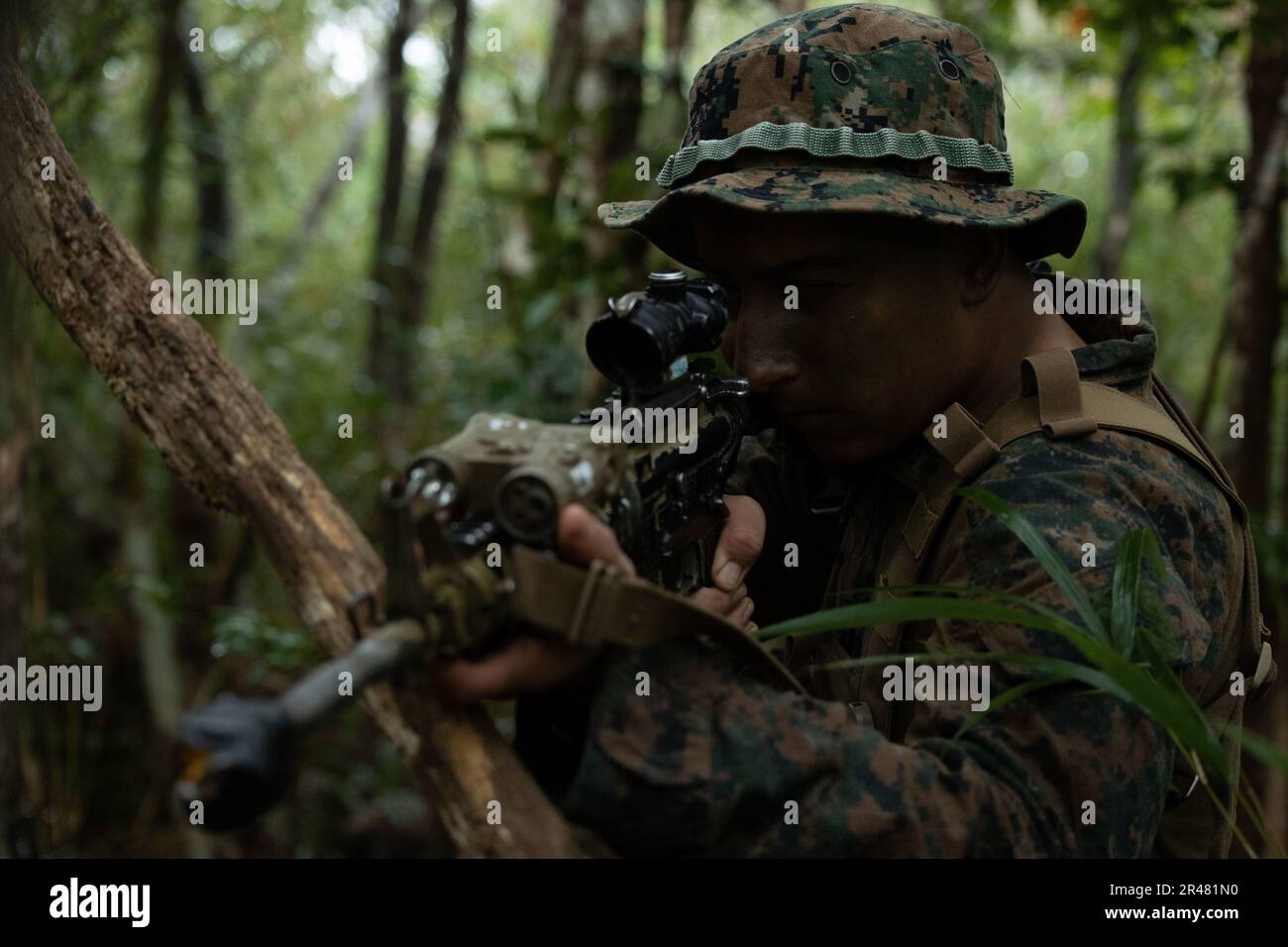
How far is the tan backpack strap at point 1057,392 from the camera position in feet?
6.81

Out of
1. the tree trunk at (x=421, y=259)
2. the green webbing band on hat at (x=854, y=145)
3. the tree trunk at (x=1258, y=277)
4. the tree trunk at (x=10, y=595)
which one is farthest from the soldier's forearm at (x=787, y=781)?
the tree trunk at (x=421, y=259)

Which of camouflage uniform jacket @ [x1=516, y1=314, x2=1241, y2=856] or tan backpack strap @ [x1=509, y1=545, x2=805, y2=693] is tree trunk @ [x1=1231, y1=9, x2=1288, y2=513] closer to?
camouflage uniform jacket @ [x1=516, y1=314, x2=1241, y2=856]

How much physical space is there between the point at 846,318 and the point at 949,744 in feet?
2.81

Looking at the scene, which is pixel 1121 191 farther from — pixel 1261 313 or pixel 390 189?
pixel 390 189

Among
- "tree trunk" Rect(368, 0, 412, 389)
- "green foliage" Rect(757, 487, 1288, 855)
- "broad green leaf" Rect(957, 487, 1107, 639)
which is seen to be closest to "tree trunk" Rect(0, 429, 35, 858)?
"green foliage" Rect(757, 487, 1288, 855)

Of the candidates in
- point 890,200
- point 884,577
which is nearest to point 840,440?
point 884,577

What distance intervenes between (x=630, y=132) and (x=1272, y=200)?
275 centimetres

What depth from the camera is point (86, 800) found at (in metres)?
6.11

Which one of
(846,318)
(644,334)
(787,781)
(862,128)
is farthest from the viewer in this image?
(862,128)

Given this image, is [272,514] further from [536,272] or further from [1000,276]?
[536,272]

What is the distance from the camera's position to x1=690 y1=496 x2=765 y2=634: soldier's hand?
2316mm

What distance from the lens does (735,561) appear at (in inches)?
92.5

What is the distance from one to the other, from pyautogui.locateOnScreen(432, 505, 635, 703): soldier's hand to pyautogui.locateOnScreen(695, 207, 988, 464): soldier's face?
83 centimetres
